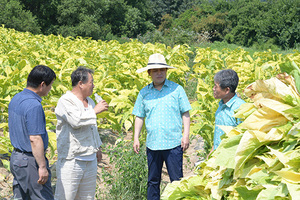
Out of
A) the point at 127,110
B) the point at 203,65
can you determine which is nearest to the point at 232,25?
the point at 203,65

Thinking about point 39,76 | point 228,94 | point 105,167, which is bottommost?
point 105,167

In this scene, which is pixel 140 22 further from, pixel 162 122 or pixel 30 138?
pixel 30 138

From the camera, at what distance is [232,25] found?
50.1 metres

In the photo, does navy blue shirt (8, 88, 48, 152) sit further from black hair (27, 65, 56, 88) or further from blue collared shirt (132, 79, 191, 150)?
blue collared shirt (132, 79, 191, 150)

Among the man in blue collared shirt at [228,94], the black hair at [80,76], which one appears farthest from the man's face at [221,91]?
the black hair at [80,76]

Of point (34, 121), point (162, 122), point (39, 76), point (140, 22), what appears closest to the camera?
point (34, 121)

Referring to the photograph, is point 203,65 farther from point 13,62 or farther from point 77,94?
point 77,94

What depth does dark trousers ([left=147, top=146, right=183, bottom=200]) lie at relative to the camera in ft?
11.7

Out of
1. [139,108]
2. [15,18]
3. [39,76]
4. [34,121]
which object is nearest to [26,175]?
[34,121]

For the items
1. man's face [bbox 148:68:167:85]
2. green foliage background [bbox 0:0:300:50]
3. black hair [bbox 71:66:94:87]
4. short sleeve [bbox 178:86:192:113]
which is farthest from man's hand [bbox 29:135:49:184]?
green foliage background [bbox 0:0:300:50]

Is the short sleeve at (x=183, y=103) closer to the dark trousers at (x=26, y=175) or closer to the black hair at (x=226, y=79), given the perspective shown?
the black hair at (x=226, y=79)

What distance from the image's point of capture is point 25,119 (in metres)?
2.85

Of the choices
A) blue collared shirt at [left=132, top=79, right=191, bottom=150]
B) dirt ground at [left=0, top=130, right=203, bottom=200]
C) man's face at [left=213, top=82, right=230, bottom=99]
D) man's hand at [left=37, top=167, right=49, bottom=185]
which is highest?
man's face at [left=213, top=82, right=230, bottom=99]

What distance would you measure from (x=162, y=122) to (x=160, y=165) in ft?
1.57
